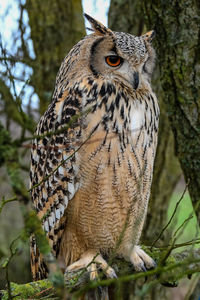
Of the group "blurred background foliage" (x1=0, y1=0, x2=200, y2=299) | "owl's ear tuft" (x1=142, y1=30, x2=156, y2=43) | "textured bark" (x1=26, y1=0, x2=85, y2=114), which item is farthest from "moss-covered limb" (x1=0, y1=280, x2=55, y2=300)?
"textured bark" (x1=26, y1=0, x2=85, y2=114)

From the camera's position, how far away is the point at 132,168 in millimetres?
2451

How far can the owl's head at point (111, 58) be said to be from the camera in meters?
2.54

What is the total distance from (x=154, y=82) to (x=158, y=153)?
0.69 metres

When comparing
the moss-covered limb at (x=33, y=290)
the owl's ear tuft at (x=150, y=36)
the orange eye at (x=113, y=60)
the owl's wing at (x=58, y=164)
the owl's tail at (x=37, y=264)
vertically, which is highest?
the owl's ear tuft at (x=150, y=36)

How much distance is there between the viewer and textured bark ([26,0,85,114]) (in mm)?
4355

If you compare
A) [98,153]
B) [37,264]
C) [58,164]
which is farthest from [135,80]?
[37,264]

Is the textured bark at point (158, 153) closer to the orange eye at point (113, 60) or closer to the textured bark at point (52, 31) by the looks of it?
the textured bark at point (52, 31)

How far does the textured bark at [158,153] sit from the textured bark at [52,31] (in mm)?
404

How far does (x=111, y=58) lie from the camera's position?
2.58 m

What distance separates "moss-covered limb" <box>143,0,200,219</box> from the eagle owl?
0.21 metres

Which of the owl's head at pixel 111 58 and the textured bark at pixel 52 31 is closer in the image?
the owl's head at pixel 111 58

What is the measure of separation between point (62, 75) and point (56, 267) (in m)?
1.85

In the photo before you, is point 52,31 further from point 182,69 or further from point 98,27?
point 182,69

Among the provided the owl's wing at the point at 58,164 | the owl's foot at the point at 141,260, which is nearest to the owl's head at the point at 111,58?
the owl's wing at the point at 58,164
